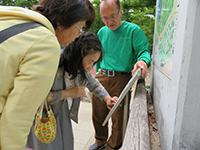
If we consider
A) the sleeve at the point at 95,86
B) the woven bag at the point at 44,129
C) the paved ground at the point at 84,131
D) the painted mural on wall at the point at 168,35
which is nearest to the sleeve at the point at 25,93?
the woven bag at the point at 44,129

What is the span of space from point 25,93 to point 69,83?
0.89 meters

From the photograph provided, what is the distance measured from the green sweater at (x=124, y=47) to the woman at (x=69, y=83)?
76 centimetres

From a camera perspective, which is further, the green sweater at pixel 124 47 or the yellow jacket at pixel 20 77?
the green sweater at pixel 124 47

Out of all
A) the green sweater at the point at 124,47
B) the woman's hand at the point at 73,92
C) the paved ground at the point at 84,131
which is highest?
the green sweater at the point at 124,47

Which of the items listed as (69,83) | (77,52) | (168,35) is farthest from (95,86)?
(168,35)

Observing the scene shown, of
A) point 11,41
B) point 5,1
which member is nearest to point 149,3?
point 11,41

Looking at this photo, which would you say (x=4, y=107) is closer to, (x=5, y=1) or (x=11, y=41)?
(x=11, y=41)

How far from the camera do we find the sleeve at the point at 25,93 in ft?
1.99

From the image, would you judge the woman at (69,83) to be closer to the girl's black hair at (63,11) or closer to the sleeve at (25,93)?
the girl's black hair at (63,11)

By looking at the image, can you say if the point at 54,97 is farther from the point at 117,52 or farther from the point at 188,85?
the point at 117,52

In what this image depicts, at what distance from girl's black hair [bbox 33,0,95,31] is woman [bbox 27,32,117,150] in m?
0.45

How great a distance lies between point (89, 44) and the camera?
4.87 feet

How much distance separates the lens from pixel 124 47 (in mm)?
2270

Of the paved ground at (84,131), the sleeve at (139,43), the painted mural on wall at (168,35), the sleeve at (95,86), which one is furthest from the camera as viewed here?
the paved ground at (84,131)
